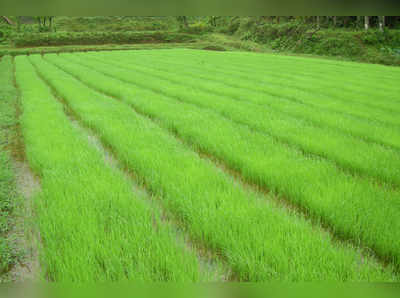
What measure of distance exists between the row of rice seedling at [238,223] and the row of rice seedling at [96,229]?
20 centimetres

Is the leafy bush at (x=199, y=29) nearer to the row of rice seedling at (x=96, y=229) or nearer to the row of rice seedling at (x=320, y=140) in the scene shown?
the row of rice seedling at (x=320, y=140)

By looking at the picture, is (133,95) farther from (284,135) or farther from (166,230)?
(166,230)

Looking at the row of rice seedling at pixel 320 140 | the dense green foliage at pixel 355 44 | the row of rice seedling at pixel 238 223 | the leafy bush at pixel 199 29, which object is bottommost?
the row of rice seedling at pixel 238 223

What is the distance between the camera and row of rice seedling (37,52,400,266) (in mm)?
1701

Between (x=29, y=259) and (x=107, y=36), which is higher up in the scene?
(x=107, y=36)

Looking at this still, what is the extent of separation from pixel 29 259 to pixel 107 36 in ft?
97.0

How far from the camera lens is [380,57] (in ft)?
47.1

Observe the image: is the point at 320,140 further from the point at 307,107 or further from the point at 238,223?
the point at 238,223

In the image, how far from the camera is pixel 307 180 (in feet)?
7.77

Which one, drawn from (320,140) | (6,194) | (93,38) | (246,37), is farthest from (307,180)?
(93,38)

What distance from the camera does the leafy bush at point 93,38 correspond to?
24.1m

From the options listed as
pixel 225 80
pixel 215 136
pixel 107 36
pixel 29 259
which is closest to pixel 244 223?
pixel 29 259

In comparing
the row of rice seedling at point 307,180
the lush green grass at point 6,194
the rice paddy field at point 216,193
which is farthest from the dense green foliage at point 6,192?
the row of rice seedling at point 307,180

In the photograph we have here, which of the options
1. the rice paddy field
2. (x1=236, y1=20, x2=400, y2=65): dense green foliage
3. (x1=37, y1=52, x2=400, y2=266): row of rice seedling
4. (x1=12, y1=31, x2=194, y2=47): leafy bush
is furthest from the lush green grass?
(x1=12, y1=31, x2=194, y2=47): leafy bush
